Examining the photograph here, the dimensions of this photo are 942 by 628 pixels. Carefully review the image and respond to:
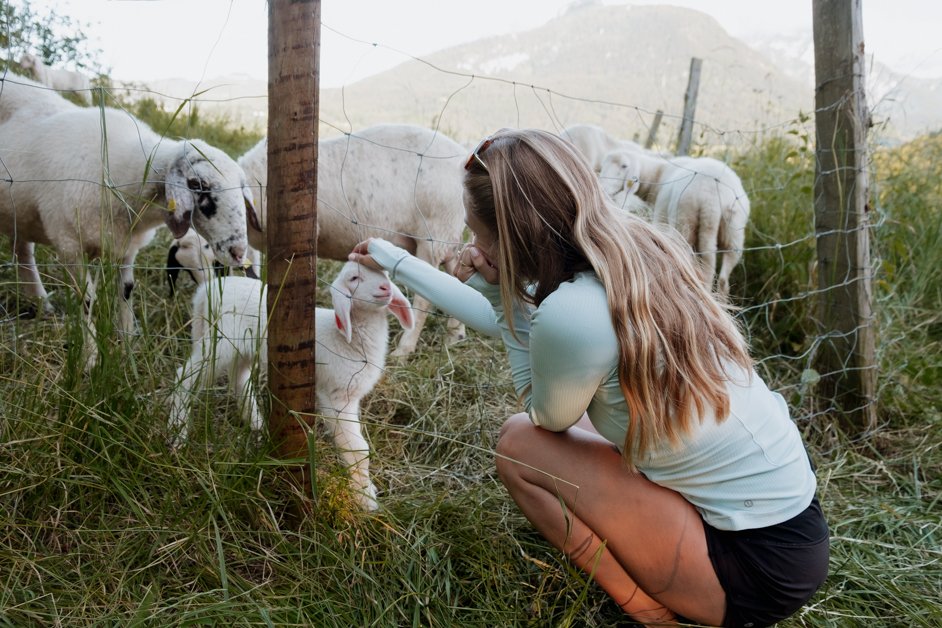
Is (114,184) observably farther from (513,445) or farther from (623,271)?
(623,271)

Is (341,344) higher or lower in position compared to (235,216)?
lower

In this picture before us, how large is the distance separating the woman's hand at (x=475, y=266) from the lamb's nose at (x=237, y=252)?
150cm

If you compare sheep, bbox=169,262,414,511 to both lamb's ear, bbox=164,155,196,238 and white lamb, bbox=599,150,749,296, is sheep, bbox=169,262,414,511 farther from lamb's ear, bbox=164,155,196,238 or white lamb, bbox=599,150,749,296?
white lamb, bbox=599,150,749,296

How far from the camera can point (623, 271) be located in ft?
5.17

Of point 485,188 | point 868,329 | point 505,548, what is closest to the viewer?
point 485,188

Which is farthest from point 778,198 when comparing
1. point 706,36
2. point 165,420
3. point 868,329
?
point 706,36

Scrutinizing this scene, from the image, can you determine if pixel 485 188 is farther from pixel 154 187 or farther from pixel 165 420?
pixel 154 187

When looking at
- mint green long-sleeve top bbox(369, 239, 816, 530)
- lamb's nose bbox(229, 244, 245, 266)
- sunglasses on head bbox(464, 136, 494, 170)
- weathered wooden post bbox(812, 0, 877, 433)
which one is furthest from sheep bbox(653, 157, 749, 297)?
sunglasses on head bbox(464, 136, 494, 170)

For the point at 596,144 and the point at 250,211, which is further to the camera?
the point at 596,144

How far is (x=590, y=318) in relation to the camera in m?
1.53

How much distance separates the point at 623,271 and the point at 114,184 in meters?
2.52

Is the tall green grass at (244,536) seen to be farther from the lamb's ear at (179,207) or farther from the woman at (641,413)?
the lamb's ear at (179,207)

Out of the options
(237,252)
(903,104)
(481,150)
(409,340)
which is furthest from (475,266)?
(903,104)

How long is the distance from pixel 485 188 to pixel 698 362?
0.67 metres
